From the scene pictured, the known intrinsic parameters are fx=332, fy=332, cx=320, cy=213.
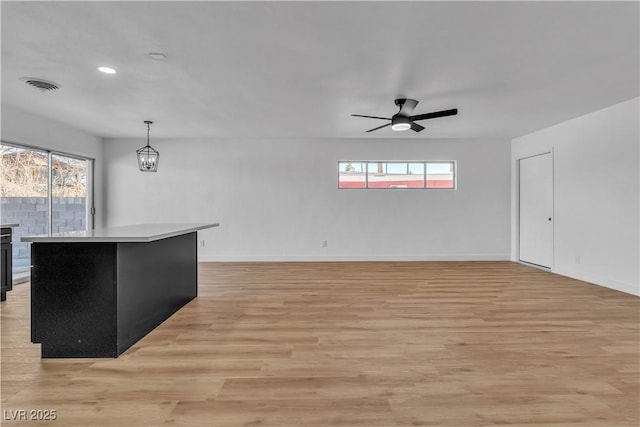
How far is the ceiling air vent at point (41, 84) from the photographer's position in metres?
3.50

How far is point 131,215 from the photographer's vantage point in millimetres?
6723

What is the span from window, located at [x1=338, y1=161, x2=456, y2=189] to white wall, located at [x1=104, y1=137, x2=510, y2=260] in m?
0.16

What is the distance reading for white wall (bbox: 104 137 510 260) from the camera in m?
6.73

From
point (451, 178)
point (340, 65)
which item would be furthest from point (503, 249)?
point (340, 65)

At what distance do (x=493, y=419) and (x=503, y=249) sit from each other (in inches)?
231

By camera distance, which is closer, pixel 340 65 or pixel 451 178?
pixel 340 65

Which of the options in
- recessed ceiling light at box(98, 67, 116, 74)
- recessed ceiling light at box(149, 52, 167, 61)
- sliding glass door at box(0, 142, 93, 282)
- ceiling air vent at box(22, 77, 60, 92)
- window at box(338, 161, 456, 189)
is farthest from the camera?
window at box(338, 161, 456, 189)

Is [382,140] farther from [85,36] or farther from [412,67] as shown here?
[85,36]

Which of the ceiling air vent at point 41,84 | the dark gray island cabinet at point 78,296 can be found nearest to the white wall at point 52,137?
the ceiling air vent at point 41,84

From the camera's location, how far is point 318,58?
3.03 metres

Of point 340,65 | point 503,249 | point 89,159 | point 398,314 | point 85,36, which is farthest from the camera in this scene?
point 503,249

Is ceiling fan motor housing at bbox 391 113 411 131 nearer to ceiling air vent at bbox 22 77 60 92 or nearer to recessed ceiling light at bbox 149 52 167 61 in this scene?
recessed ceiling light at bbox 149 52 167 61

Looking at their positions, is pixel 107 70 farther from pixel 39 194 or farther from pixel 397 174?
pixel 397 174

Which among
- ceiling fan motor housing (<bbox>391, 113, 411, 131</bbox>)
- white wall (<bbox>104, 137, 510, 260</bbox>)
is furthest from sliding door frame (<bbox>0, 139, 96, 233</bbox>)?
ceiling fan motor housing (<bbox>391, 113, 411, 131</bbox>)
